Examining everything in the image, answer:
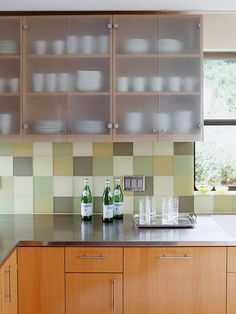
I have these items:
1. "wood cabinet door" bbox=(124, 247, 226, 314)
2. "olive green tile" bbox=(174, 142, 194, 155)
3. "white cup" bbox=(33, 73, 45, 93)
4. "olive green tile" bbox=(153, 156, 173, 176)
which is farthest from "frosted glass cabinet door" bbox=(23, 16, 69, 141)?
"wood cabinet door" bbox=(124, 247, 226, 314)

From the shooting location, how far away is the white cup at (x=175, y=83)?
2.86m

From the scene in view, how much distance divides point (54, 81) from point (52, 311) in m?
1.44

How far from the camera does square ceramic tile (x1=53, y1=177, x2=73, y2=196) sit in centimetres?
320

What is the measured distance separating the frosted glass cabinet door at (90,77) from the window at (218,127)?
33.3 inches

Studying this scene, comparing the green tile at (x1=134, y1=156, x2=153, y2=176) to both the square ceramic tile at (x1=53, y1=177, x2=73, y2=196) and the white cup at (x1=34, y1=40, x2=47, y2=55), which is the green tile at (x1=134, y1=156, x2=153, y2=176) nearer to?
the square ceramic tile at (x1=53, y1=177, x2=73, y2=196)

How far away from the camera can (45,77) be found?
2.87m

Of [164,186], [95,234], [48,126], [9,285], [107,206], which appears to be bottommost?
[9,285]

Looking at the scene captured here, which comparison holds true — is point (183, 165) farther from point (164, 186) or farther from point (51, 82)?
point (51, 82)

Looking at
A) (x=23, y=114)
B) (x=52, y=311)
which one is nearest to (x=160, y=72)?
(x=23, y=114)

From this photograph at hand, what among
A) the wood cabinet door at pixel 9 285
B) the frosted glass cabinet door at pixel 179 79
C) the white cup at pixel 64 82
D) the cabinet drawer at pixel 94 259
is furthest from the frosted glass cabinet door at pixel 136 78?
the wood cabinet door at pixel 9 285

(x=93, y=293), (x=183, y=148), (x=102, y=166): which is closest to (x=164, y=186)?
(x=183, y=148)

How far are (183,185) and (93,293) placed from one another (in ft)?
3.64

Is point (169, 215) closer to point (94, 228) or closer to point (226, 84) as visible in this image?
point (94, 228)

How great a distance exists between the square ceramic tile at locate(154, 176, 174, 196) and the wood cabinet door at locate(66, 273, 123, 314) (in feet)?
2.94
